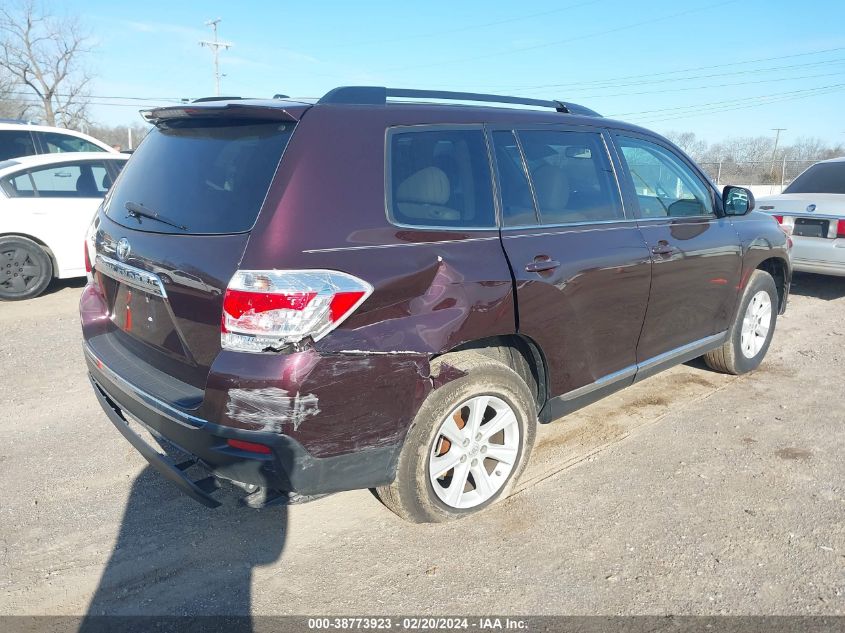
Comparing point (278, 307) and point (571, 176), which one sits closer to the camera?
point (278, 307)

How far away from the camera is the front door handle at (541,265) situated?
9.89 feet

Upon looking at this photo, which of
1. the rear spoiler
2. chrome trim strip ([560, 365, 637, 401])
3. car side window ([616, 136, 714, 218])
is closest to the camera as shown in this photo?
the rear spoiler

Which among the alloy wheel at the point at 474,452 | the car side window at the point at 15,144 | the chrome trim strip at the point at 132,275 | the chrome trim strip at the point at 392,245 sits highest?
the car side window at the point at 15,144

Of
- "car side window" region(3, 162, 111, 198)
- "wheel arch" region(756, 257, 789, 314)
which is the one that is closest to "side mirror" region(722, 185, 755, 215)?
"wheel arch" region(756, 257, 789, 314)

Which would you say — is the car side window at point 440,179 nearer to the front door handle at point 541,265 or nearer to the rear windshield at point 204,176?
the front door handle at point 541,265

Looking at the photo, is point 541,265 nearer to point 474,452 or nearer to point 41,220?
point 474,452

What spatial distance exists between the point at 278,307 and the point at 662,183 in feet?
9.47

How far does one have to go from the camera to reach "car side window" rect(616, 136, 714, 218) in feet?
12.7

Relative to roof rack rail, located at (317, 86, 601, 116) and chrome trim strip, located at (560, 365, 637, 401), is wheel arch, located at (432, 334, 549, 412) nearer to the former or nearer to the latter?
chrome trim strip, located at (560, 365, 637, 401)

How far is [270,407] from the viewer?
231 centimetres

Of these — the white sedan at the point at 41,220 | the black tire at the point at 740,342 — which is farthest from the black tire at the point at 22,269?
the black tire at the point at 740,342

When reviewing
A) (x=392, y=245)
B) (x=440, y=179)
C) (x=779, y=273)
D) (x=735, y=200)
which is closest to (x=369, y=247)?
(x=392, y=245)

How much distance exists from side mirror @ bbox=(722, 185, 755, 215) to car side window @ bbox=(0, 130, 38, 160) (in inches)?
391

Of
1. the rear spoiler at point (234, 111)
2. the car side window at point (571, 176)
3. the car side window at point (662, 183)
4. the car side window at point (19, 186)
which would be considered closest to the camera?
the rear spoiler at point (234, 111)
